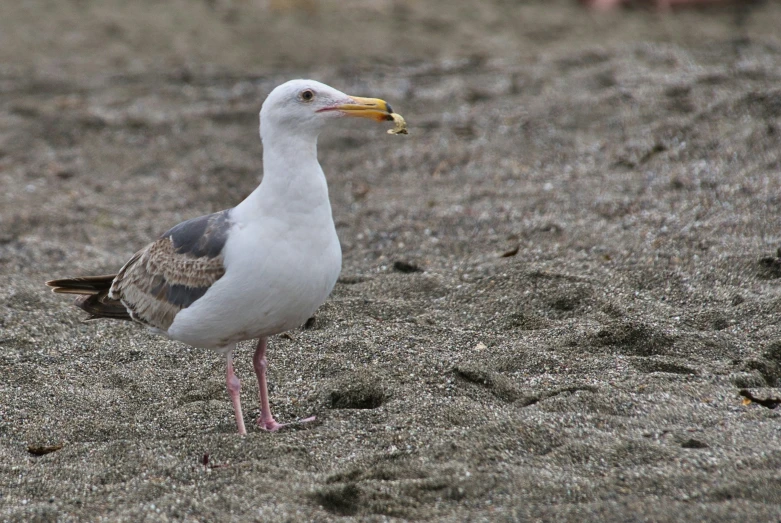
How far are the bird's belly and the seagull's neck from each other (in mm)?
177

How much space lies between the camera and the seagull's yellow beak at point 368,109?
154 inches

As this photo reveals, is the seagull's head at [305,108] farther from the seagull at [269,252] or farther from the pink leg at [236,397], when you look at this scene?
the pink leg at [236,397]

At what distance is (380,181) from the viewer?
7430 mm

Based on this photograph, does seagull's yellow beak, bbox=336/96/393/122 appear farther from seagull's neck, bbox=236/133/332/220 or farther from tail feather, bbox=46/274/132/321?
tail feather, bbox=46/274/132/321

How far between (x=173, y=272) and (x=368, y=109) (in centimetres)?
111

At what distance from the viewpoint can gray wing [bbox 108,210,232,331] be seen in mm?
3896

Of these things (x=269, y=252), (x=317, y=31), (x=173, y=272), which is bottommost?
(x=173, y=272)

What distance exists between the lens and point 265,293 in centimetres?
367

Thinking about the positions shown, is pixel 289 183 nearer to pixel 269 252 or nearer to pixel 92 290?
pixel 269 252

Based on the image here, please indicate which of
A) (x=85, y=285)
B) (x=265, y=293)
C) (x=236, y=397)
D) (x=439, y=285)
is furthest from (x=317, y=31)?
(x=265, y=293)

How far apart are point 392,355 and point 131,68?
6992 mm

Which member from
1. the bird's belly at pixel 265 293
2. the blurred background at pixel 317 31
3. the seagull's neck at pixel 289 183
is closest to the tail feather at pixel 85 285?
the bird's belly at pixel 265 293

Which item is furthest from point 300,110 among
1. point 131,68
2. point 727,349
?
point 131,68

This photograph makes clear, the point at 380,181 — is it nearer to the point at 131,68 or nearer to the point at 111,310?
the point at 111,310
